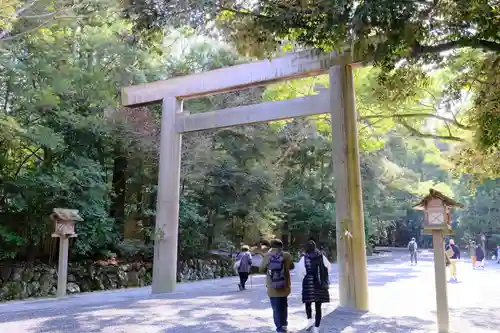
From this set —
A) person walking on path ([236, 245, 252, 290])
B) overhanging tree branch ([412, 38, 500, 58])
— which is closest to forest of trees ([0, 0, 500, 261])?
overhanging tree branch ([412, 38, 500, 58])

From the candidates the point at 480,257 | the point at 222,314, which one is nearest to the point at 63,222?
the point at 222,314

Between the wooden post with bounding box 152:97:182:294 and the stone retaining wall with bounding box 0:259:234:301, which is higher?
the wooden post with bounding box 152:97:182:294

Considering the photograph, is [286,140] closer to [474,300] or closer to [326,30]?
[474,300]

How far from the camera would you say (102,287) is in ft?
39.4

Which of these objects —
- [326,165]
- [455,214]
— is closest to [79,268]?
[326,165]

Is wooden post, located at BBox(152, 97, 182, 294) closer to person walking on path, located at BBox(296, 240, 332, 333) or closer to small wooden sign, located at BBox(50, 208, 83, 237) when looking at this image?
small wooden sign, located at BBox(50, 208, 83, 237)

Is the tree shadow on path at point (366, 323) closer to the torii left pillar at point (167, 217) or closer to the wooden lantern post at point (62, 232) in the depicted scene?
the torii left pillar at point (167, 217)

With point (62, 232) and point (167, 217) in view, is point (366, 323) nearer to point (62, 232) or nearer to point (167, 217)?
point (167, 217)

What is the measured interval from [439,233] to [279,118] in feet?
13.5

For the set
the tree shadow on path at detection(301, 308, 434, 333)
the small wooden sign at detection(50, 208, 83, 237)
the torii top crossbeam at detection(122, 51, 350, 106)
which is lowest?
the tree shadow on path at detection(301, 308, 434, 333)

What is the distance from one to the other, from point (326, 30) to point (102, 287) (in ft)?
33.8

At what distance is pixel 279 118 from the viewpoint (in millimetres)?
8883

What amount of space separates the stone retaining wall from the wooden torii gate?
10.4 feet

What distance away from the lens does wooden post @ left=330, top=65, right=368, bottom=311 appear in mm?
7469
